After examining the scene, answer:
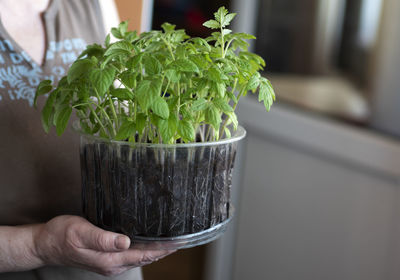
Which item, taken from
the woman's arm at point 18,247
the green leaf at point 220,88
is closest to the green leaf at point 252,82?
the green leaf at point 220,88

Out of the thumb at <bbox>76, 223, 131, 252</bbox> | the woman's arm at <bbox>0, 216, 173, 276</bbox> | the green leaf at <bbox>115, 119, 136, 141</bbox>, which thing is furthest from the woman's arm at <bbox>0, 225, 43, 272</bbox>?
the green leaf at <bbox>115, 119, 136, 141</bbox>

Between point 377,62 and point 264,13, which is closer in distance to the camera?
point 377,62

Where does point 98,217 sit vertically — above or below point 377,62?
below

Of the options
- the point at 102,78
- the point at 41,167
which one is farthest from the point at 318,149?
the point at 102,78

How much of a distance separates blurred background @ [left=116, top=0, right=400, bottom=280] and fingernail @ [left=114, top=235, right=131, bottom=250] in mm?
844

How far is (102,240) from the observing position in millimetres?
637

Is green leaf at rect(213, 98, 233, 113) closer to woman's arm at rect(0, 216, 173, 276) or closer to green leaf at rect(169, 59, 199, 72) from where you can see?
green leaf at rect(169, 59, 199, 72)

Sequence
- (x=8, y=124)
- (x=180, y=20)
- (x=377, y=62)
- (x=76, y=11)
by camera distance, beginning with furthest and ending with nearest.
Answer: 1. (x=180, y=20)
2. (x=377, y=62)
3. (x=76, y=11)
4. (x=8, y=124)

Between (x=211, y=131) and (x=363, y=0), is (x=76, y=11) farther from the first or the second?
(x=363, y=0)

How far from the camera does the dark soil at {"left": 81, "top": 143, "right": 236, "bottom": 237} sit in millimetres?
627

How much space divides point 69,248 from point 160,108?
0.91 feet

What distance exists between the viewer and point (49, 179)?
81 cm

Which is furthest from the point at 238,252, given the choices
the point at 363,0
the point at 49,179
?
the point at 49,179

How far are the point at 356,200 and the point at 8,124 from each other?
3.82ft
